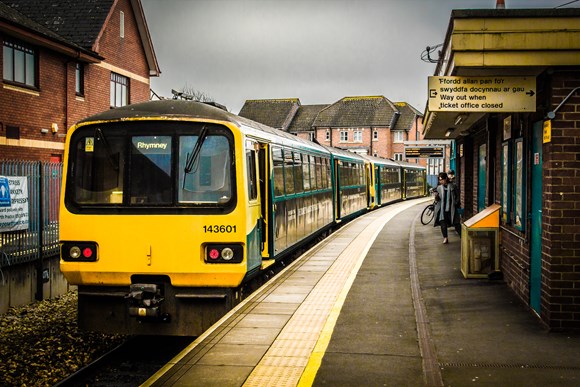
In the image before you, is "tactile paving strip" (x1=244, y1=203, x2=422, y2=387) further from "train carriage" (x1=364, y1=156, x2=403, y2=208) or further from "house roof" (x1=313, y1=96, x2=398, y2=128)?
"house roof" (x1=313, y1=96, x2=398, y2=128)

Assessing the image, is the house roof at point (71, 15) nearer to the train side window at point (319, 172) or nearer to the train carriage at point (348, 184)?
the train carriage at point (348, 184)

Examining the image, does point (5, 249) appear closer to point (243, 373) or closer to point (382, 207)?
point (243, 373)

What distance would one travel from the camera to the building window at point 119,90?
23.7 meters

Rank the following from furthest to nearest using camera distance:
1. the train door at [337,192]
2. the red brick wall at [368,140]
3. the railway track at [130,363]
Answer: the red brick wall at [368,140], the train door at [337,192], the railway track at [130,363]

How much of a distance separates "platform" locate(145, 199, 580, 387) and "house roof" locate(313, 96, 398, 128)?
202ft

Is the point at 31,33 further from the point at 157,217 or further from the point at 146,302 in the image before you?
the point at 146,302

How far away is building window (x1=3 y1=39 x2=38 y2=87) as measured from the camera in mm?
17219

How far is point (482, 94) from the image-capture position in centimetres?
773

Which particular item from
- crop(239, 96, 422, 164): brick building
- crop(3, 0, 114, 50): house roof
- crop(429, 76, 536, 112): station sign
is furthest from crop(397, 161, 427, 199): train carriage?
crop(429, 76, 536, 112): station sign

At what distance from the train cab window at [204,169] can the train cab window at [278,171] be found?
272 cm

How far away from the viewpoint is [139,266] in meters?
7.38

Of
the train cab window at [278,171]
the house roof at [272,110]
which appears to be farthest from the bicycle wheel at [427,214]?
the house roof at [272,110]

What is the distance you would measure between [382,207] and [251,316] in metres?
27.7

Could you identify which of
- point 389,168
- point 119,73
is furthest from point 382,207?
point 119,73
